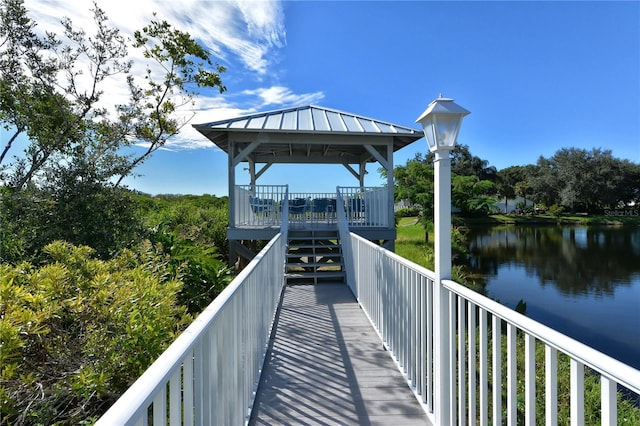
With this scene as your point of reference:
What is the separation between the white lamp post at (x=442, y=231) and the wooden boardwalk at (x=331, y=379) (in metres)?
0.39

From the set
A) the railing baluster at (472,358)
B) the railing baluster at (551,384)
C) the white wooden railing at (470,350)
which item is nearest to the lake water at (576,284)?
the white wooden railing at (470,350)

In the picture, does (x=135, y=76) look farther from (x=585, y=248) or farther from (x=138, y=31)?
(x=585, y=248)

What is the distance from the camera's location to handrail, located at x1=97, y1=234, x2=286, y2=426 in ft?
2.66

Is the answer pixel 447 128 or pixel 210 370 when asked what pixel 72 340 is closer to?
pixel 210 370

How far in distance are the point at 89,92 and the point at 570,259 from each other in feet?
64.4

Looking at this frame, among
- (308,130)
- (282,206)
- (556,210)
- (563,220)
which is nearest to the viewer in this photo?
(308,130)

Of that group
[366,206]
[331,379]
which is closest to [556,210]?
[366,206]

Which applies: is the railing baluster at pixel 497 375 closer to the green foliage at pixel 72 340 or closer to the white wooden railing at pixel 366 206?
the green foliage at pixel 72 340

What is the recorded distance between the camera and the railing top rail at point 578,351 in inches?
31.5

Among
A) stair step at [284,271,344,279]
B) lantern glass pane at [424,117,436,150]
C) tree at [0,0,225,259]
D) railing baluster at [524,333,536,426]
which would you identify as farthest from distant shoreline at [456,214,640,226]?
railing baluster at [524,333,536,426]

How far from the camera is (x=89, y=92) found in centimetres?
660

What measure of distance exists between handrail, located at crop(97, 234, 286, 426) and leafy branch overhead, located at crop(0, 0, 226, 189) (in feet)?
14.2

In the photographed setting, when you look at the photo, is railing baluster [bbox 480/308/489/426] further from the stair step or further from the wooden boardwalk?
the stair step

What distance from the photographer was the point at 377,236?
26.6 ft
